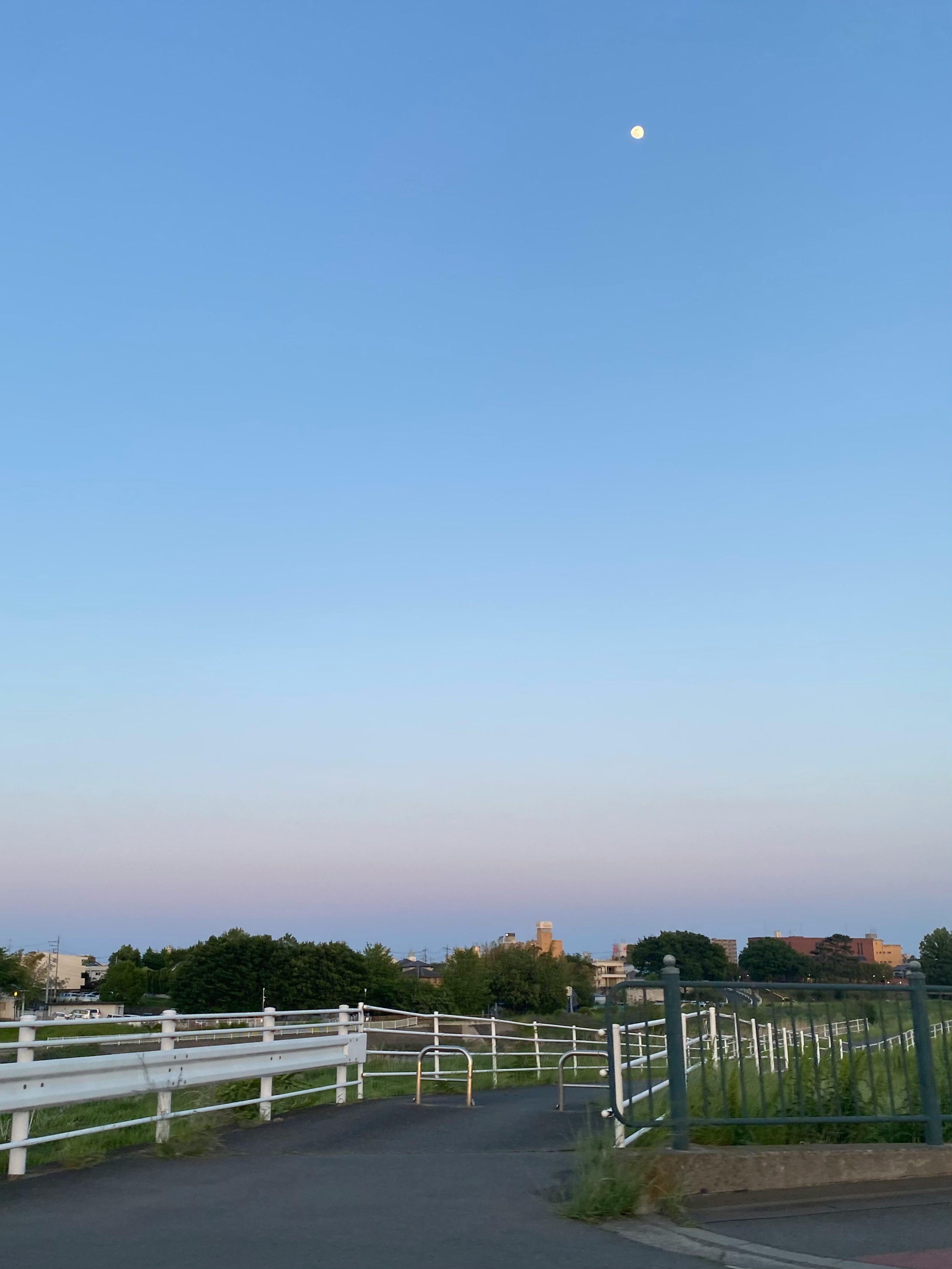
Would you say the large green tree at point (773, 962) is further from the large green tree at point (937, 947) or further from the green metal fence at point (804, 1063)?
the green metal fence at point (804, 1063)

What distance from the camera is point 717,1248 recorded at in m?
6.41

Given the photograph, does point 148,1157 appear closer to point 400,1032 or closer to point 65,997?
point 400,1032

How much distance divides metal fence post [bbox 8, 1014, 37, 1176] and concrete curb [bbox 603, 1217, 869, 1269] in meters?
4.45

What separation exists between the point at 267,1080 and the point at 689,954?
5403 inches

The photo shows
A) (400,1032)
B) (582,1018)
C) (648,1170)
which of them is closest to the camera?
(648,1170)

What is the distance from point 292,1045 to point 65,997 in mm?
185319

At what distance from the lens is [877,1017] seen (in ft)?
28.8

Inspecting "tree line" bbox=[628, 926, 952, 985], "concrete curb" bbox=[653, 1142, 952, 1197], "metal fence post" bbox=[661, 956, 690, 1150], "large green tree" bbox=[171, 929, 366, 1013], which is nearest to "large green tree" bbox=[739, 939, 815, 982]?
"tree line" bbox=[628, 926, 952, 985]

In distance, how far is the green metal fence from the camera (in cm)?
830

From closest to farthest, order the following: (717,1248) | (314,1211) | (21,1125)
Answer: (717,1248)
(314,1211)
(21,1125)

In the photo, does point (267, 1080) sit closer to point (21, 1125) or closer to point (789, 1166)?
point (21, 1125)

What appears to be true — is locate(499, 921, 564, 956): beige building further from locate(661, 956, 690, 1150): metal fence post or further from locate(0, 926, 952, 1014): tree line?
locate(661, 956, 690, 1150): metal fence post

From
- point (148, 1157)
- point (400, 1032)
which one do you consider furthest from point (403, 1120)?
point (148, 1157)

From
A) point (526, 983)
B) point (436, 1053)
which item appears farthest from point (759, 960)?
point (436, 1053)
